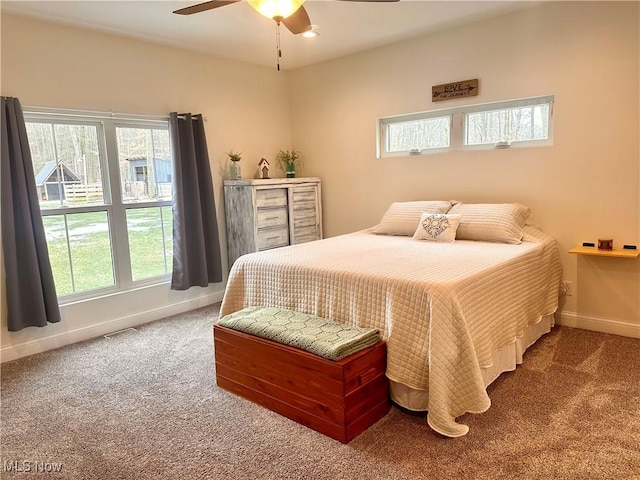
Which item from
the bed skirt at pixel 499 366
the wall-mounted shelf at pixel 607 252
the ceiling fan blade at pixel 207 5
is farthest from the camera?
the wall-mounted shelf at pixel 607 252

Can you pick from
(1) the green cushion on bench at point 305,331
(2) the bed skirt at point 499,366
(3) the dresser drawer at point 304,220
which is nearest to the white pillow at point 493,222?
(2) the bed skirt at point 499,366

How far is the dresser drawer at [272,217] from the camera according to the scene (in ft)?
14.5

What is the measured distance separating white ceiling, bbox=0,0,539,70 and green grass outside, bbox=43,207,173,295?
1468mm

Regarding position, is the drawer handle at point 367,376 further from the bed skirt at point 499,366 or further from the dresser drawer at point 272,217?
the dresser drawer at point 272,217

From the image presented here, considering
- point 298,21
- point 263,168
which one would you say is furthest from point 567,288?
point 263,168

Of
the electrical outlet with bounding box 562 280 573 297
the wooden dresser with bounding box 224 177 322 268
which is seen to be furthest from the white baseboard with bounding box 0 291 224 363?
the electrical outlet with bounding box 562 280 573 297

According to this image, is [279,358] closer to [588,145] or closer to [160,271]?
[160,271]

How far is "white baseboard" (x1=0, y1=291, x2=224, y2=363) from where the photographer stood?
10.8 feet

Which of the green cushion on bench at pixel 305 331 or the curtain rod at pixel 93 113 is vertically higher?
the curtain rod at pixel 93 113

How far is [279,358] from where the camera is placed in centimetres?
231

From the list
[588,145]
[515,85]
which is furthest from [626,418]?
[515,85]

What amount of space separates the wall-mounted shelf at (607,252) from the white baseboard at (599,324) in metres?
0.54

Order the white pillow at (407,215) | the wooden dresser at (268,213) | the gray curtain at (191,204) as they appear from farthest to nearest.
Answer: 1. the wooden dresser at (268,213)
2. the gray curtain at (191,204)
3. the white pillow at (407,215)

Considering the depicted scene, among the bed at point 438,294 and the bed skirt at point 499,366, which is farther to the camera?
the bed skirt at point 499,366
